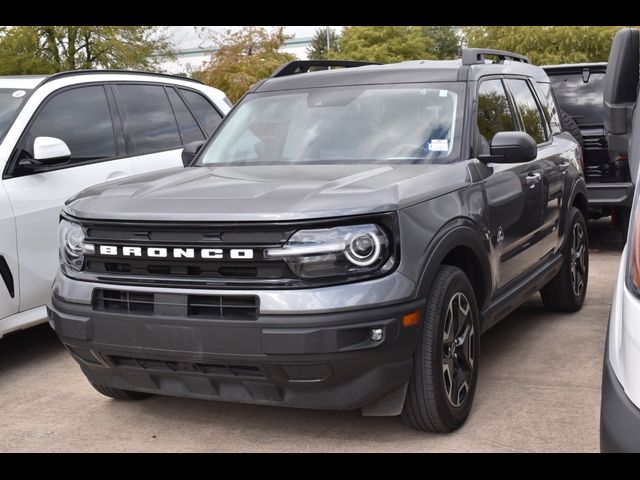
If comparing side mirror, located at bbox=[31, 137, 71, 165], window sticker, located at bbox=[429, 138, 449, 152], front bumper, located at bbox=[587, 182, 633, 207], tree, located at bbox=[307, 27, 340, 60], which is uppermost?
window sticker, located at bbox=[429, 138, 449, 152]

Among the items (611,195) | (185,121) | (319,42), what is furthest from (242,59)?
(319,42)

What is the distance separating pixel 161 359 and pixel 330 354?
2.52 ft

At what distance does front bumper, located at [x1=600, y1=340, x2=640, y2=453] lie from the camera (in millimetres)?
2223

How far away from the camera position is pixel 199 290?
3592 millimetres

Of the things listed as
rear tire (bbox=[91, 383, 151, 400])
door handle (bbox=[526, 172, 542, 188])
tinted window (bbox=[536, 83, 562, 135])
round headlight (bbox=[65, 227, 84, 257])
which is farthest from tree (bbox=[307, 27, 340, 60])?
round headlight (bbox=[65, 227, 84, 257])

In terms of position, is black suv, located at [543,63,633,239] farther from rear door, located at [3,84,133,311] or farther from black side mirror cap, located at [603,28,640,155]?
rear door, located at [3,84,133,311]

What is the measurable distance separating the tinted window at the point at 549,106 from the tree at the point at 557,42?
2219cm

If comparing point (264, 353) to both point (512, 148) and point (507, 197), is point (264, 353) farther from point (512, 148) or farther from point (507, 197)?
point (507, 197)

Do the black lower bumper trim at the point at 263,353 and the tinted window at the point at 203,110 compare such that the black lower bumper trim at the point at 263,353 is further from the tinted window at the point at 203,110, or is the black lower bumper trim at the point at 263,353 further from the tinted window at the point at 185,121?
the tinted window at the point at 203,110

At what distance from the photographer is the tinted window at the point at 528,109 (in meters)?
5.65

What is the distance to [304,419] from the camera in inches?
167

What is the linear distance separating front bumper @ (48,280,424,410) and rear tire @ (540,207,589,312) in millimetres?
2815

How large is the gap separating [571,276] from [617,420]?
4096 mm
